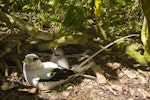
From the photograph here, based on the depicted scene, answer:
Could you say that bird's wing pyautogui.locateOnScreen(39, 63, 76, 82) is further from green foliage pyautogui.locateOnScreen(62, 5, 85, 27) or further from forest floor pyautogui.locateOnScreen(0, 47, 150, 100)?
green foliage pyautogui.locateOnScreen(62, 5, 85, 27)

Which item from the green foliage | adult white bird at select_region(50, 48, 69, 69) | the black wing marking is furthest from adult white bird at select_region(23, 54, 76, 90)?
the green foliage

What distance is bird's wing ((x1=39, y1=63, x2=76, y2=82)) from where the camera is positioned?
7.64ft

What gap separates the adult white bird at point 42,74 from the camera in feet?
7.60

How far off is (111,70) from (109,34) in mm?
413

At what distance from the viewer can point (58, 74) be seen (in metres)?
2.36

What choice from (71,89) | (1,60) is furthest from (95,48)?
(1,60)

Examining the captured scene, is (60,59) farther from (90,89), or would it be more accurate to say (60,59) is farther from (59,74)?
(90,89)

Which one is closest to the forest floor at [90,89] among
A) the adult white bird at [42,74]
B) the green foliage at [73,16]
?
the adult white bird at [42,74]

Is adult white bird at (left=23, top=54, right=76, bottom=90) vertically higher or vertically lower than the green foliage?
lower

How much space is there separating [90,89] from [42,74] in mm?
361

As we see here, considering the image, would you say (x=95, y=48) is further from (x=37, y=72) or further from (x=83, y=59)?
(x=37, y=72)

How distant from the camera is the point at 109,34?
2.93 metres

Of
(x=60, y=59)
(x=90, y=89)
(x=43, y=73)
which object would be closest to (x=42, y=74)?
(x=43, y=73)

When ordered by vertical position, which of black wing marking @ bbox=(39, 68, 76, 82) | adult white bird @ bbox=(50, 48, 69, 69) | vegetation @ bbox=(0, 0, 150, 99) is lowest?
black wing marking @ bbox=(39, 68, 76, 82)
